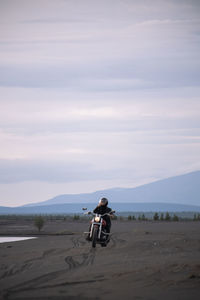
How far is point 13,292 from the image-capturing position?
1021 centimetres

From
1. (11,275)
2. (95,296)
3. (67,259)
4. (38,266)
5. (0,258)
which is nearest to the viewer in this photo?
(95,296)

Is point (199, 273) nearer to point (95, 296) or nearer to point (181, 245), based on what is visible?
point (95, 296)

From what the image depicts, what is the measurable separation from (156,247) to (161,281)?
7.60 meters

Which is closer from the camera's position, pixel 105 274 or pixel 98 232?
pixel 105 274

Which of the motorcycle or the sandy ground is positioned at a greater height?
the motorcycle

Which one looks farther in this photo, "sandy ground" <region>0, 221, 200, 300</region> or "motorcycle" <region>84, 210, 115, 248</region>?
"motorcycle" <region>84, 210, 115, 248</region>

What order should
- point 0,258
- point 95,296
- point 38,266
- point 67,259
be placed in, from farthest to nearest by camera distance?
1. point 0,258
2. point 67,259
3. point 38,266
4. point 95,296

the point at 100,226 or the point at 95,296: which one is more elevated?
the point at 100,226

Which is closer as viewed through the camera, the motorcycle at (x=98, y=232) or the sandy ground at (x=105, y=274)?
the sandy ground at (x=105, y=274)

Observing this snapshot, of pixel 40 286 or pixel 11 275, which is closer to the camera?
pixel 40 286

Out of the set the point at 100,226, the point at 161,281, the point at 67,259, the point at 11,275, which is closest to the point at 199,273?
the point at 161,281

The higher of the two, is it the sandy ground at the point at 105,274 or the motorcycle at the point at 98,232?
the motorcycle at the point at 98,232

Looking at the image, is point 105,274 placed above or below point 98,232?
below

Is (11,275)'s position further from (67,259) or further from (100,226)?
(100,226)
